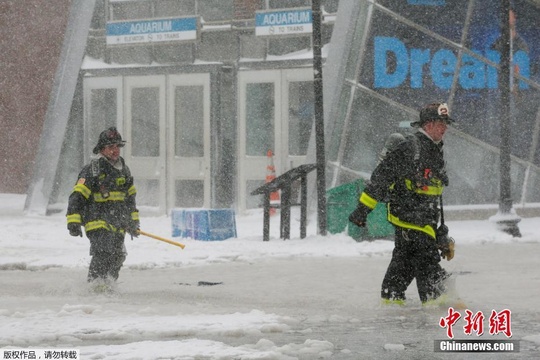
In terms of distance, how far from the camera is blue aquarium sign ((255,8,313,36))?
25984mm

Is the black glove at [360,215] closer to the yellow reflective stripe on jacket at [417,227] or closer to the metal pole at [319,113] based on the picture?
the yellow reflective stripe on jacket at [417,227]

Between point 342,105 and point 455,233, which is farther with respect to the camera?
point 342,105

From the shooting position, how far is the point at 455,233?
71.3ft

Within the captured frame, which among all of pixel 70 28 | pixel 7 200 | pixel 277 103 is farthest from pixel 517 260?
pixel 7 200

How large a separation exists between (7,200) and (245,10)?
9.86 metres

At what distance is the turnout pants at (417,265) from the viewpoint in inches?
424

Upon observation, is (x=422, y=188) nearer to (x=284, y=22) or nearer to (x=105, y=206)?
(x=105, y=206)

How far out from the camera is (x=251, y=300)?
12.3 m

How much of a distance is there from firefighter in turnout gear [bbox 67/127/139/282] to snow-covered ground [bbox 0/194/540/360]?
0.35 meters

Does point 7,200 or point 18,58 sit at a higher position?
point 18,58

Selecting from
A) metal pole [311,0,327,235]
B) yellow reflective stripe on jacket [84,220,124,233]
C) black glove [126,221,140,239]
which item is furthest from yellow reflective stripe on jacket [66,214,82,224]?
metal pole [311,0,327,235]

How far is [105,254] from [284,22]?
46.6ft

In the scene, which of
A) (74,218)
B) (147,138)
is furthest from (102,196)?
(147,138)

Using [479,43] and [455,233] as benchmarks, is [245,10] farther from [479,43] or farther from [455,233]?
[455,233]
